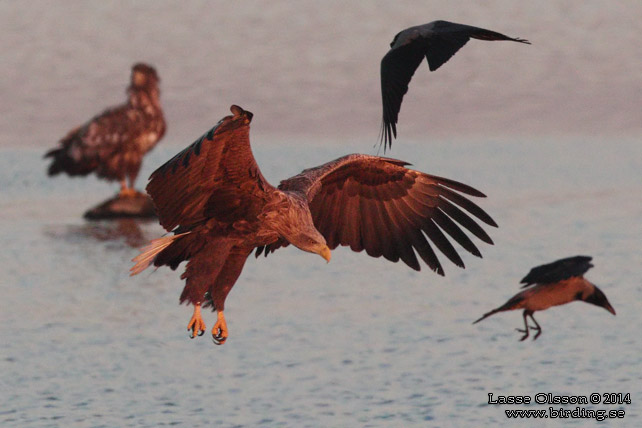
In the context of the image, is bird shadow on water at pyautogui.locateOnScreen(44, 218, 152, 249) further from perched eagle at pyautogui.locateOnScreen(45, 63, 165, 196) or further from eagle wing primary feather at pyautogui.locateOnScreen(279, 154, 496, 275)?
eagle wing primary feather at pyautogui.locateOnScreen(279, 154, 496, 275)

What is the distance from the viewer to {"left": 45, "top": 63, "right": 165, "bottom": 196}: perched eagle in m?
19.1

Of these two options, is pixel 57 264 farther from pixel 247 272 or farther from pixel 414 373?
pixel 414 373

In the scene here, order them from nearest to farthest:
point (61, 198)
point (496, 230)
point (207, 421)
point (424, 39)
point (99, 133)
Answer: point (424, 39) < point (207, 421) < point (496, 230) < point (99, 133) < point (61, 198)

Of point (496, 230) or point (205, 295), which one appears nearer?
point (205, 295)

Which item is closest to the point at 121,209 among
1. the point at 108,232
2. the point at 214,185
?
the point at 108,232

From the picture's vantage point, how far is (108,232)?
59.0 ft

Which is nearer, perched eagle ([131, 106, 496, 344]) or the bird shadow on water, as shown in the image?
perched eagle ([131, 106, 496, 344])

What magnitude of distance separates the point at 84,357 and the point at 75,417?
5.62 ft

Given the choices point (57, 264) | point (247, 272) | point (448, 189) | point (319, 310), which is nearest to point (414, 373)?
point (448, 189)

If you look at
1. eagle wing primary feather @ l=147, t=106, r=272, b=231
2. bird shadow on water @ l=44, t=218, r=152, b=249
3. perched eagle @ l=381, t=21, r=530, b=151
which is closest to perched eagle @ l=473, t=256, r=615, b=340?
perched eagle @ l=381, t=21, r=530, b=151

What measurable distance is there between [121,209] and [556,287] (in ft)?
31.1

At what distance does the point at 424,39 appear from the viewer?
8383 millimetres

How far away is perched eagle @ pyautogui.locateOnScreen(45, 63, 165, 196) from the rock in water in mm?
234

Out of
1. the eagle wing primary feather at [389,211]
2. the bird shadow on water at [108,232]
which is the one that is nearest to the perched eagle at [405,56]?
the eagle wing primary feather at [389,211]
